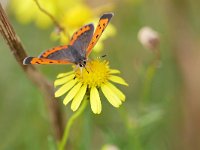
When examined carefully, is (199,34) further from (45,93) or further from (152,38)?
(45,93)

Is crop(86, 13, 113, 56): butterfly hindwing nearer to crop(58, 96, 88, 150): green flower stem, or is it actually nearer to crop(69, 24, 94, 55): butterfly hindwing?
crop(69, 24, 94, 55): butterfly hindwing

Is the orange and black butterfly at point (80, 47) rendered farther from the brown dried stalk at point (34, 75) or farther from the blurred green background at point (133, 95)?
the blurred green background at point (133, 95)

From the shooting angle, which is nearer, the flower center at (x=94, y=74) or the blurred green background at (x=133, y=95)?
the flower center at (x=94, y=74)

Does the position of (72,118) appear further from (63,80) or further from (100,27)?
(100,27)

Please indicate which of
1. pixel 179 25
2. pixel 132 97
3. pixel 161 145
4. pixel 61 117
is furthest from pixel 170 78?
pixel 61 117

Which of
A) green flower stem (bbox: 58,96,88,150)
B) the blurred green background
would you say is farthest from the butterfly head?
the blurred green background

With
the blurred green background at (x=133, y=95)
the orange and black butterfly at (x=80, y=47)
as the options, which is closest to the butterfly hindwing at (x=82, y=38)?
the orange and black butterfly at (x=80, y=47)

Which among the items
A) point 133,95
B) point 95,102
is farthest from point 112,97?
point 133,95
